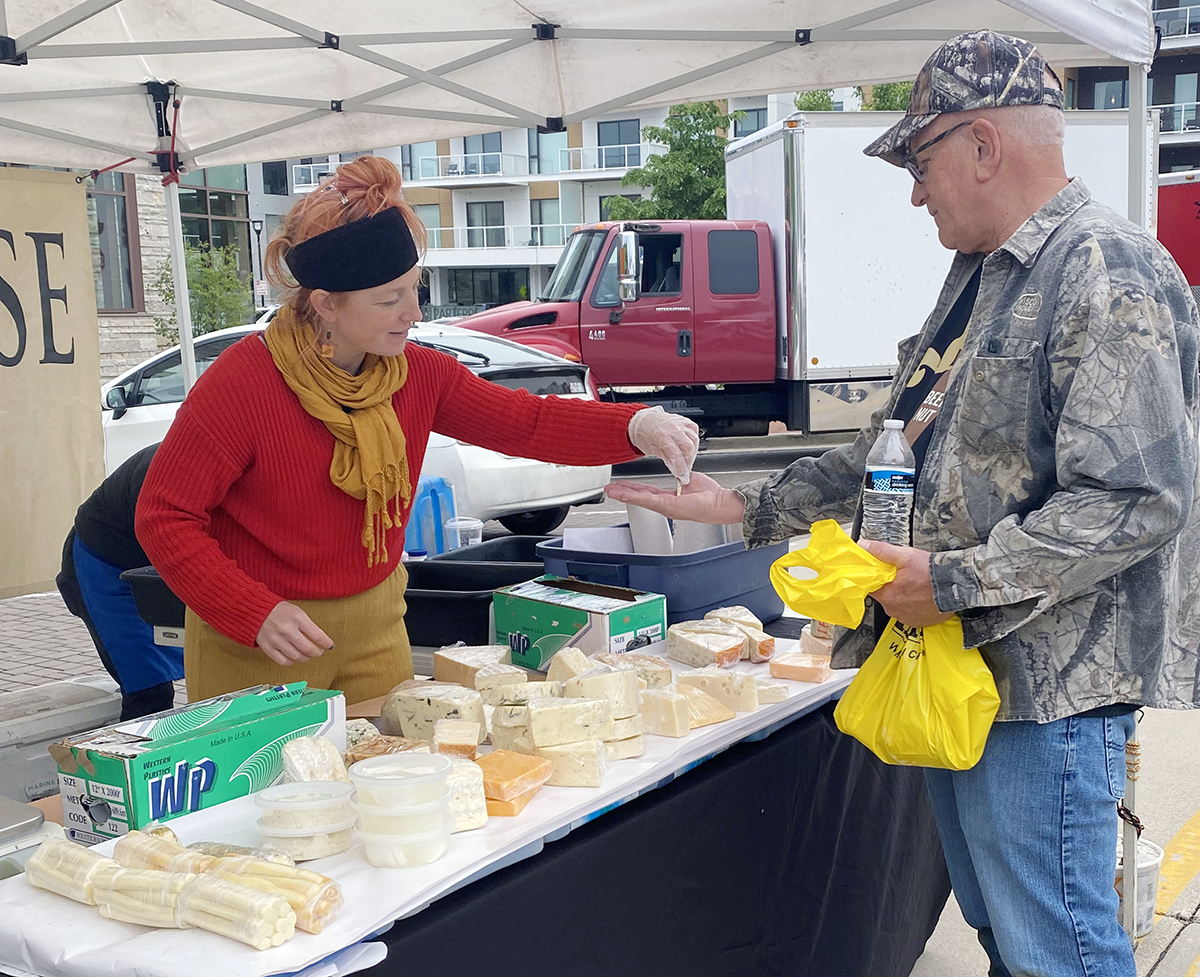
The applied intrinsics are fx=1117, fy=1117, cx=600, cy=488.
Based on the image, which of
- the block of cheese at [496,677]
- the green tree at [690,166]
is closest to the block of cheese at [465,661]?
the block of cheese at [496,677]

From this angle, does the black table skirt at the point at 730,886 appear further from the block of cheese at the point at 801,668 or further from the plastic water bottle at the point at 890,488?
the plastic water bottle at the point at 890,488

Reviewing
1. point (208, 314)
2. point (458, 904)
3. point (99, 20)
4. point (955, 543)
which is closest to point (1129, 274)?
point (955, 543)

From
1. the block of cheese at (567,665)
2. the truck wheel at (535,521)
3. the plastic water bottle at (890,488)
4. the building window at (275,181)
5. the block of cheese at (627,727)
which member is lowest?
the truck wheel at (535,521)

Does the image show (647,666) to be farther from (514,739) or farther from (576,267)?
(576,267)

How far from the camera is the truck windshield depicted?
12.1 m

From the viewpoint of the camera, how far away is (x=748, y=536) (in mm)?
2586

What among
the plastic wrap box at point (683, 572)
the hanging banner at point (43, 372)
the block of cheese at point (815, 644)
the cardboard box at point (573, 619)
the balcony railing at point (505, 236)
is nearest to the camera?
the cardboard box at point (573, 619)

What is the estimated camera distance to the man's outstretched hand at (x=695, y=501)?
2.62 m

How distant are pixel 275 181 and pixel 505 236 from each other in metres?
9.04

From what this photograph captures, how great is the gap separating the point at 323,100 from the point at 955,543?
170 inches

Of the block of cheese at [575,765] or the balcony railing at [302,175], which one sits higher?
the balcony railing at [302,175]

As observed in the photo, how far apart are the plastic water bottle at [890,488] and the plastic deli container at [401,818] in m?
0.84

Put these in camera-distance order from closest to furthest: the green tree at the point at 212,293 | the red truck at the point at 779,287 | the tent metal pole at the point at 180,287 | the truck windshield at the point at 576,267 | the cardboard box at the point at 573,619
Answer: the cardboard box at the point at 573,619, the tent metal pole at the point at 180,287, the red truck at the point at 779,287, the truck windshield at the point at 576,267, the green tree at the point at 212,293

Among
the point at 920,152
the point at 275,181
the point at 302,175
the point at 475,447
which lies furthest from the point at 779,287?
the point at 302,175
